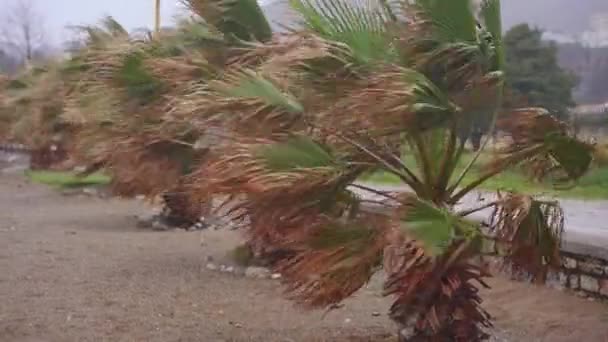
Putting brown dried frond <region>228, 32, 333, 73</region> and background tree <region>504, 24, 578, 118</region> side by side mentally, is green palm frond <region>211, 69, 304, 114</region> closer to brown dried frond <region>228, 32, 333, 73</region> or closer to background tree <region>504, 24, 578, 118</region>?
brown dried frond <region>228, 32, 333, 73</region>

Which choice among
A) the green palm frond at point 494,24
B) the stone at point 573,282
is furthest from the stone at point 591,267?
the green palm frond at point 494,24

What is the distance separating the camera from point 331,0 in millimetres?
6098

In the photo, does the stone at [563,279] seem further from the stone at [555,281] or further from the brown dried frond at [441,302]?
the brown dried frond at [441,302]

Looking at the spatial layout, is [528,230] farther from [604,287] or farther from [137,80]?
[137,80]

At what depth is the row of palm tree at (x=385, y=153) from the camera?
5641 millimetres

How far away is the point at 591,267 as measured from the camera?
8.19 m

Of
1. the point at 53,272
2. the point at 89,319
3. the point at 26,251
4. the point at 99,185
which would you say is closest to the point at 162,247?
the point at 26,251

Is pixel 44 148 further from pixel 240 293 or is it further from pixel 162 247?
pixel 240 293

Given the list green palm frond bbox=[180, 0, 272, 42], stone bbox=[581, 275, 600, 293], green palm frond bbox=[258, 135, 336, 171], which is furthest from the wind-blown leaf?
green palm frond bbox=[180, 0, 272, 42]

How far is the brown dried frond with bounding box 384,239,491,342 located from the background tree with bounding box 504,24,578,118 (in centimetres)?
376

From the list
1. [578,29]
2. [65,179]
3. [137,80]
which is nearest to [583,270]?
[137,80]

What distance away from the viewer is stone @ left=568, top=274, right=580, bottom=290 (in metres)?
8.43

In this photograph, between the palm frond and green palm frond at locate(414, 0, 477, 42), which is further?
the palm frond

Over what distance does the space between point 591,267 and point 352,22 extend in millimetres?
3346
